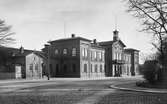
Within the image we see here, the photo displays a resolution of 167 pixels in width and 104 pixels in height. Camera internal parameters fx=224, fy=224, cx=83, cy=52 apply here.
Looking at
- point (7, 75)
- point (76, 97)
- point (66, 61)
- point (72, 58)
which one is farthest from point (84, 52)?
point (76, 97)

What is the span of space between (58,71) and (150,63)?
3465cm

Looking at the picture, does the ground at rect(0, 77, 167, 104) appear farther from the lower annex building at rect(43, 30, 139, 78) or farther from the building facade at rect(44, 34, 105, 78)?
the building facade at rect(44, 34, 105, 78)

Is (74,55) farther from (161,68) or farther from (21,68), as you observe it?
(161,68)

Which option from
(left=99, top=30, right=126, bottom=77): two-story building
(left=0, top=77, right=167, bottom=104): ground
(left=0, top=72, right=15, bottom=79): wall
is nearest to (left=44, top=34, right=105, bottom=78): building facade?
(left=99, top=30, right=126, bottom=77): two-story building

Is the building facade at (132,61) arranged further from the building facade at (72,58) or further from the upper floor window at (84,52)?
the upper floor window at (84,52)

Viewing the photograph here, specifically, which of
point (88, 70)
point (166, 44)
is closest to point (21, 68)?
point (88, 70)

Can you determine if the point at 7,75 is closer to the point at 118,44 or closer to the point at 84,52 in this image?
the point at 84,52

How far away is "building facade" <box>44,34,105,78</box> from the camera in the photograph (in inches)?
2144

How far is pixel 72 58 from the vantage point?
5509 centimetres

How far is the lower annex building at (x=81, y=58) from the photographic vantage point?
54.8 metres

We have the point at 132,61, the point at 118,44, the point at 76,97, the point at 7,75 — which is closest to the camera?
the point at 76,97

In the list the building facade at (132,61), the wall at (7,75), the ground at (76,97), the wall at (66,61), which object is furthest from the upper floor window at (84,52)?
the ground at (76,97)

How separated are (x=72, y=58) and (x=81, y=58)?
2.24m

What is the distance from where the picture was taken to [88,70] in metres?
57.5
